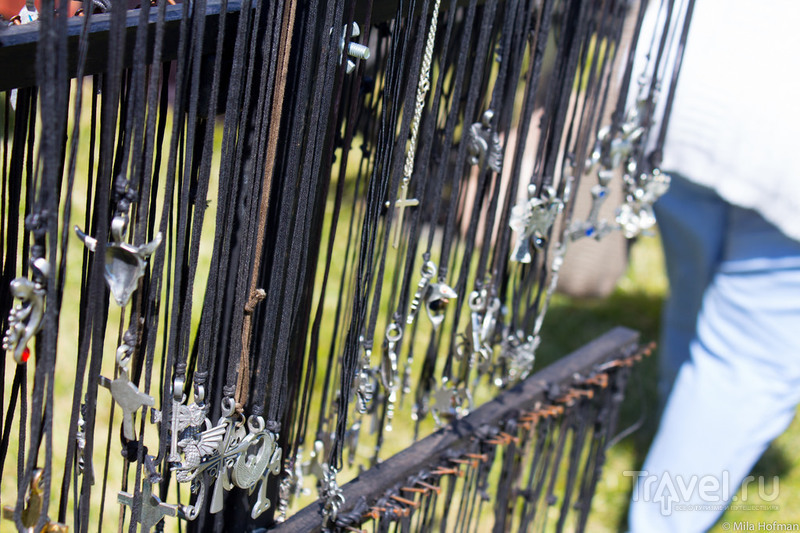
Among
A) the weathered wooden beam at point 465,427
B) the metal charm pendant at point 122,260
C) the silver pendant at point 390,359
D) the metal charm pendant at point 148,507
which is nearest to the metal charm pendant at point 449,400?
the weathered wooden beam at point 465,427

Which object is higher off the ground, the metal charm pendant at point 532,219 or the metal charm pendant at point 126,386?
the metal charm pendant at point 532,219

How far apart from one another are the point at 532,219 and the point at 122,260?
60cm

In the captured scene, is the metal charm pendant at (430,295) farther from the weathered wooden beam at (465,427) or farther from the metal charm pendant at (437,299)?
the weathered wooden beam at (465,427)

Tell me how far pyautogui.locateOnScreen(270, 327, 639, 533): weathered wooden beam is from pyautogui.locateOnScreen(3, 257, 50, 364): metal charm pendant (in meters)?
0.41

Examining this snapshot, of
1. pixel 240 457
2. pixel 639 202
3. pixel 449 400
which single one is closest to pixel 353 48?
pixel 240 457

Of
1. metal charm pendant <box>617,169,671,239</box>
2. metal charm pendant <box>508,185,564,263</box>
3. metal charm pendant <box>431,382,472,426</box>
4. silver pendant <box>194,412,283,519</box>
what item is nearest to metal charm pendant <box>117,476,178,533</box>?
silver pendant <box>194,412,283,519</box>

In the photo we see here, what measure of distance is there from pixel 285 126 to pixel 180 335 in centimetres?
21

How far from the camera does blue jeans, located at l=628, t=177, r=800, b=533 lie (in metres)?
1.55

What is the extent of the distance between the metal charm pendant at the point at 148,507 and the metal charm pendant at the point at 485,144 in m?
0.52

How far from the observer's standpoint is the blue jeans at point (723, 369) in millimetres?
1546

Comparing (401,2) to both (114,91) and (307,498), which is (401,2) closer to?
(114,91)

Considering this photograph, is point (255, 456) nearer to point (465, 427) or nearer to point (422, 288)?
point (422, 288)

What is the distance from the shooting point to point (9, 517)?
25.3 inches

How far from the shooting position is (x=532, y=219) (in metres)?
1.07
